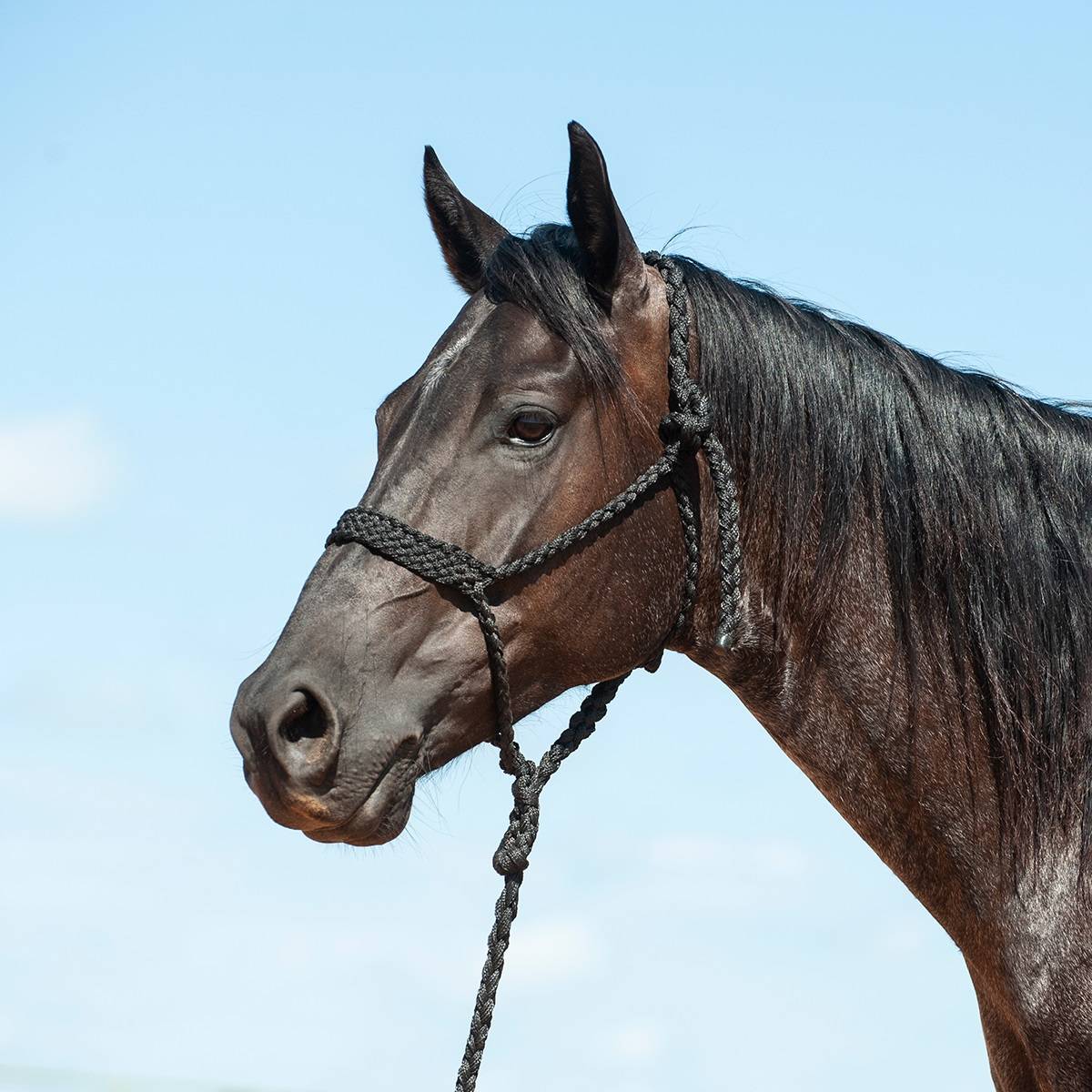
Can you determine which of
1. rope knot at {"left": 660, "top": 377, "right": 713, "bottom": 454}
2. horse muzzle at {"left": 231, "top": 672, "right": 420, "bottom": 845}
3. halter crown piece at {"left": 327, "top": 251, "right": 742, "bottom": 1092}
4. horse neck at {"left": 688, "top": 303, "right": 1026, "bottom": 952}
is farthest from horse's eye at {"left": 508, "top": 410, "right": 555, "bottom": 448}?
horse muzzle at {"left": 231, "top": 672, "right": 420, "bottom": 845}

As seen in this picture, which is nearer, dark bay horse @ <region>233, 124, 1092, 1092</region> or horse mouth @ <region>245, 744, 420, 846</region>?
horse mouth @ <region>245, 744, 420, 846</region>

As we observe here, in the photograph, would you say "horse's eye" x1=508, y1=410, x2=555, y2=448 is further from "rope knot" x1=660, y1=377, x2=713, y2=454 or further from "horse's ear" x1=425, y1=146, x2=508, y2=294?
"horse's ear" x1=425, y1=146, x2=508, y2=294

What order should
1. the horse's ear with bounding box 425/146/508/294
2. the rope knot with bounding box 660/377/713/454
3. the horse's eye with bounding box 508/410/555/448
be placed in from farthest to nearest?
the horse's ear with bounding box 425/146/508/294, the rope knot with bounding box 660/377/713/454, the horse's eye with bounding box 508/410/555/448

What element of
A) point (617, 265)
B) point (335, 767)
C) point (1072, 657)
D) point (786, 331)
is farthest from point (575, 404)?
point (1072, 657)

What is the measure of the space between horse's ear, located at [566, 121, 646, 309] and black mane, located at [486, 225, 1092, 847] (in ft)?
0.25

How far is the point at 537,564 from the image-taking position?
3877 mm

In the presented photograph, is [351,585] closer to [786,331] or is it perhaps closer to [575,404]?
[575,404]

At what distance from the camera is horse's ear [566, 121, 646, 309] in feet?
13.2

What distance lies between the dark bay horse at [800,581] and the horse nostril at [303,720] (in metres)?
0.02

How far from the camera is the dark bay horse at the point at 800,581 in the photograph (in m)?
3.76

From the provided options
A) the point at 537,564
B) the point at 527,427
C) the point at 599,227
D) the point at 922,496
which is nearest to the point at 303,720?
the point at 537,564

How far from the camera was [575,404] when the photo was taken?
400cm

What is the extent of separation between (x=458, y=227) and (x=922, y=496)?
5.78 ft

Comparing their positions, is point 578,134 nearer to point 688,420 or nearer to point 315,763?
point 688,420
